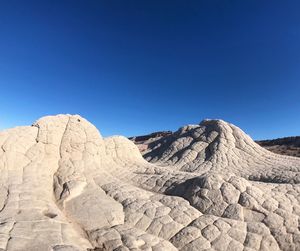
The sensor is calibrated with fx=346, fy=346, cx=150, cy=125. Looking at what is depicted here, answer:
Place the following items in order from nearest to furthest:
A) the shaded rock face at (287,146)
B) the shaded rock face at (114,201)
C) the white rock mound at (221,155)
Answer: the shaded rock face at (114,201) → the white rock mound at (221,155) → the shaded rock face at (287,146)

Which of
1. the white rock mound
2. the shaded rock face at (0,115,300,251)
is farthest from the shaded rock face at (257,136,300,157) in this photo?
the shaded rock face at (0,115,300,251)

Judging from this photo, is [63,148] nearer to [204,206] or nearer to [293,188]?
[204,206]

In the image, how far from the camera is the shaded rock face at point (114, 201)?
638cm

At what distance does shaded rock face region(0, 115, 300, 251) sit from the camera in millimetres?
6375

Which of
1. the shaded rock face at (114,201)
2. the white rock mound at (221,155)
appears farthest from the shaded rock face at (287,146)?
the shaded rock face at (114,201)

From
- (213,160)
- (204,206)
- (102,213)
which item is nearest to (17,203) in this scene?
(102,213)

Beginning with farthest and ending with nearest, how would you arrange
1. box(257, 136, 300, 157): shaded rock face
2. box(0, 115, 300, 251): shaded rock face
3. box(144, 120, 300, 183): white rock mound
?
box(257, 136, 300, 157): shaded rock face, box(144, 120, 300, 183): white rock mound, box(0, 115, 300, 251): shaded rock face

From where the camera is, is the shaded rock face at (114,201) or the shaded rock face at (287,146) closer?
the shaded rock face at (114,201)

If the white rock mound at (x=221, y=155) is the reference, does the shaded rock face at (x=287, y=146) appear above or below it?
above

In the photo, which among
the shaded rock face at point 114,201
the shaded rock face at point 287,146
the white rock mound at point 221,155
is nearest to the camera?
the shaded rock face at point 114,201

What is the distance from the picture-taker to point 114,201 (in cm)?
785

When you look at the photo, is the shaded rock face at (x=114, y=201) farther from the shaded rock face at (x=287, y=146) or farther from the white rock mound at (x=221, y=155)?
the shaded rock face at (x=287, y=146)

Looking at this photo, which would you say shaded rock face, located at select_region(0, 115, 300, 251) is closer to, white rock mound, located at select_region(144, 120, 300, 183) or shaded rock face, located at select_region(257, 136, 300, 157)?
white rock mound, located at select_region(144, 120, 300, 183)

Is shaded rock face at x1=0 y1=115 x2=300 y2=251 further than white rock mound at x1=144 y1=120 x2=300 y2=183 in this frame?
No
